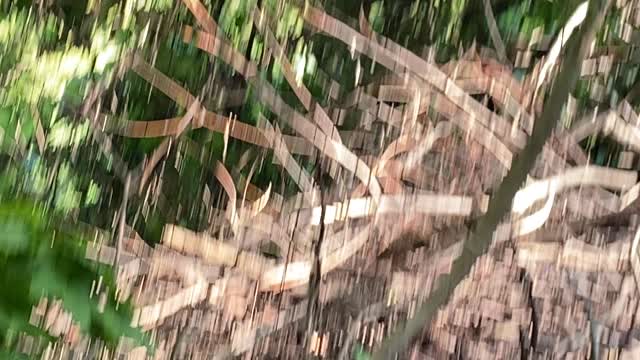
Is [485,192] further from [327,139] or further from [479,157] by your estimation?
[327,139]

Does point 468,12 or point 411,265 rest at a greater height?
point 468,12

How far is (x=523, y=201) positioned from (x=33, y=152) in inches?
27.9

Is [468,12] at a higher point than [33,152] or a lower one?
higher

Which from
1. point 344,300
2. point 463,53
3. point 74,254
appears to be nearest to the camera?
point 74,254

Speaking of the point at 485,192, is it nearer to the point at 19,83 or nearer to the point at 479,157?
the point at 479,157

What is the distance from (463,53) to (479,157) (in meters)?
0.16

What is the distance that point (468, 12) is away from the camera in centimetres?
101

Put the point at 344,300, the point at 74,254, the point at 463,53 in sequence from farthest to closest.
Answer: the point at 463,53 → the point at 344,300 → the point at 74,254

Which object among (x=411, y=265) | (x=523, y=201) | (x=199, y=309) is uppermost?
(x=523, y=201)

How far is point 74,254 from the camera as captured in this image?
2.38 ft

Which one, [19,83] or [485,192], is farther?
[19,83]

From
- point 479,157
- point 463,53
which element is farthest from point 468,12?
point 479,157

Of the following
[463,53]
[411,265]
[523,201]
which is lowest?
[411,265]

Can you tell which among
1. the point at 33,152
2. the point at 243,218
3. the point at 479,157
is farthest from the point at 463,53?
the point at 33,152
